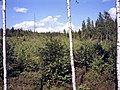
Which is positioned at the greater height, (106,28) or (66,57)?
(106,28)

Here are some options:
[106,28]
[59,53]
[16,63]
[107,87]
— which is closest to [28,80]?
[16,63]

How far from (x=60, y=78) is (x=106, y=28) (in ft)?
→ 155

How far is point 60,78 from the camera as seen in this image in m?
30.6

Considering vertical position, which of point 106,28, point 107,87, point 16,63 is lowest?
point 107,87

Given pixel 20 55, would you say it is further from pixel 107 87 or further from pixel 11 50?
pixel 107 87

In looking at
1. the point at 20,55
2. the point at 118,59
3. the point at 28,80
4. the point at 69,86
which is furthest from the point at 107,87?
the point at 118,59

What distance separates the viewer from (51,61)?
103 ft

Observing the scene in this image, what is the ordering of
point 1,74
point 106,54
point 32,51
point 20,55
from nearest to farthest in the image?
point 1,74
point 20,55
point 106,54
point 32,51

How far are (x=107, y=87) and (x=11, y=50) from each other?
11591 millimetres

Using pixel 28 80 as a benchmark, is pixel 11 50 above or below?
above

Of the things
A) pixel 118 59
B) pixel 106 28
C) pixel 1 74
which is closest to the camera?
pixel 118 59

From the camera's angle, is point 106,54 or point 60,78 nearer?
point 60,78

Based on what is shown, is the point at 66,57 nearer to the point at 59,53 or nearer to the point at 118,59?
the point at 59,53

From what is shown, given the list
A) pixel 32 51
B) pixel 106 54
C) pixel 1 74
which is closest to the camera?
pixel 1 74
